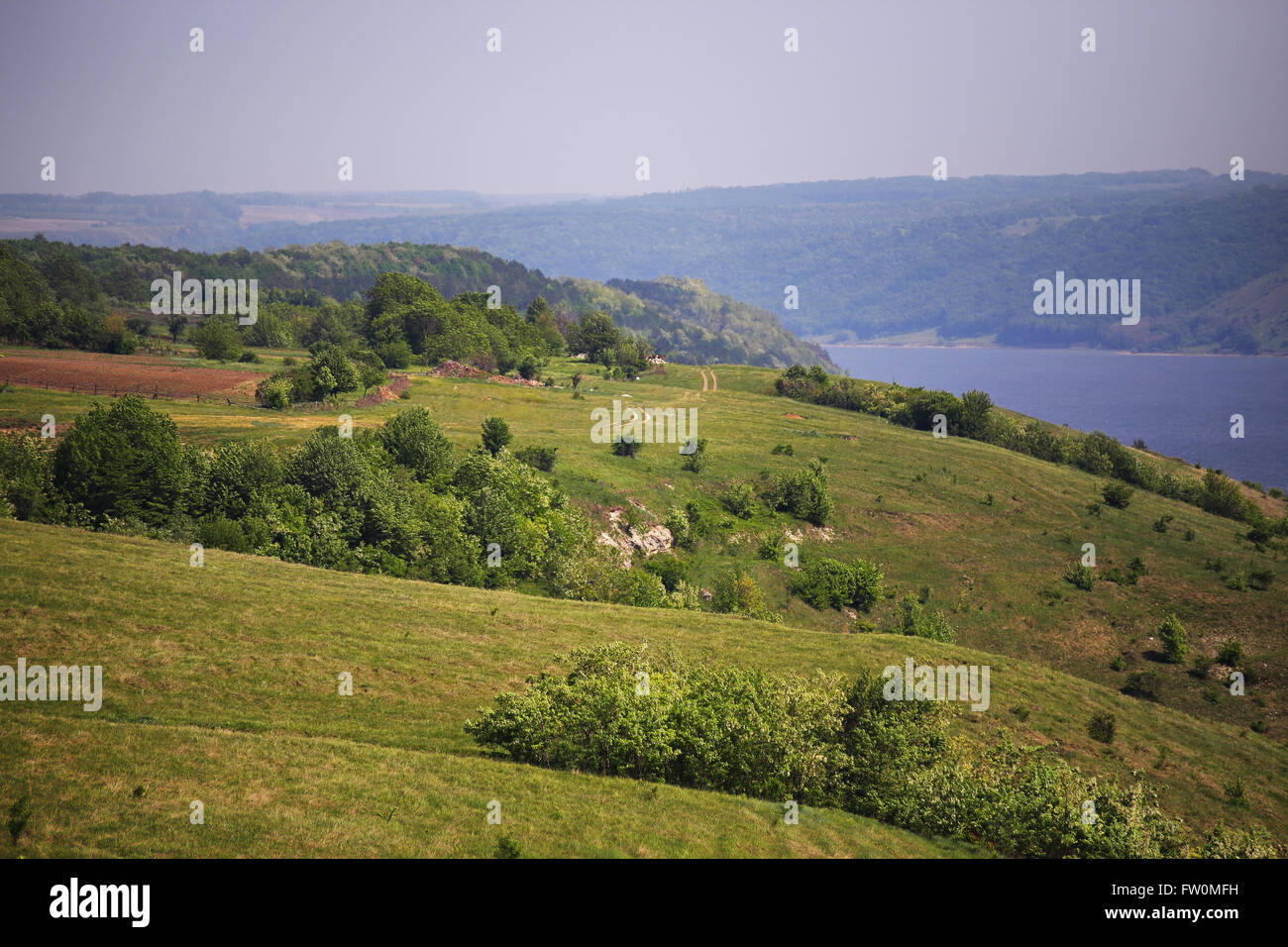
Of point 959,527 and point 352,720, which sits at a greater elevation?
point 352,720

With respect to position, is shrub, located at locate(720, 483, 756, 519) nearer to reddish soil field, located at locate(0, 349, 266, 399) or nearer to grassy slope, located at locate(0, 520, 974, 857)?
grassy slope, located at locate(0, 520, 974, 857)

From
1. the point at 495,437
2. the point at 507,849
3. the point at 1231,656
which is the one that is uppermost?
the point at 495,437

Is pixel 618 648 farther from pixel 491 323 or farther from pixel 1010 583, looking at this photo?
pixel 491 323

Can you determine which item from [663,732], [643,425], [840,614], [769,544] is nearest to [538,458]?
[769,544]

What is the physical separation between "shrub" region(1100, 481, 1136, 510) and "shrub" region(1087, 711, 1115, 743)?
67.5 m

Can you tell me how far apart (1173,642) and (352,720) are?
230 feet

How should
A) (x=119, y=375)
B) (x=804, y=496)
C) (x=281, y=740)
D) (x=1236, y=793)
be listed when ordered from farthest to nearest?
(x=119, y=375) < (x=804, y=496) < (x=1236, y=793) < (x=281, y=740)

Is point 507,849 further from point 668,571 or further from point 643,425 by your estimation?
point 643,425

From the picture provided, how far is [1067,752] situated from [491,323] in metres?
144

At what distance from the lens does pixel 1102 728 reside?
1870 inches

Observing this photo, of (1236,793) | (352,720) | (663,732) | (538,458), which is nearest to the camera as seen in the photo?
(663,732)

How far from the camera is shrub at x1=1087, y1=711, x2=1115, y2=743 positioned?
47.1 m

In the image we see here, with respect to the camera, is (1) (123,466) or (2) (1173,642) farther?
(2) (1173,642)
